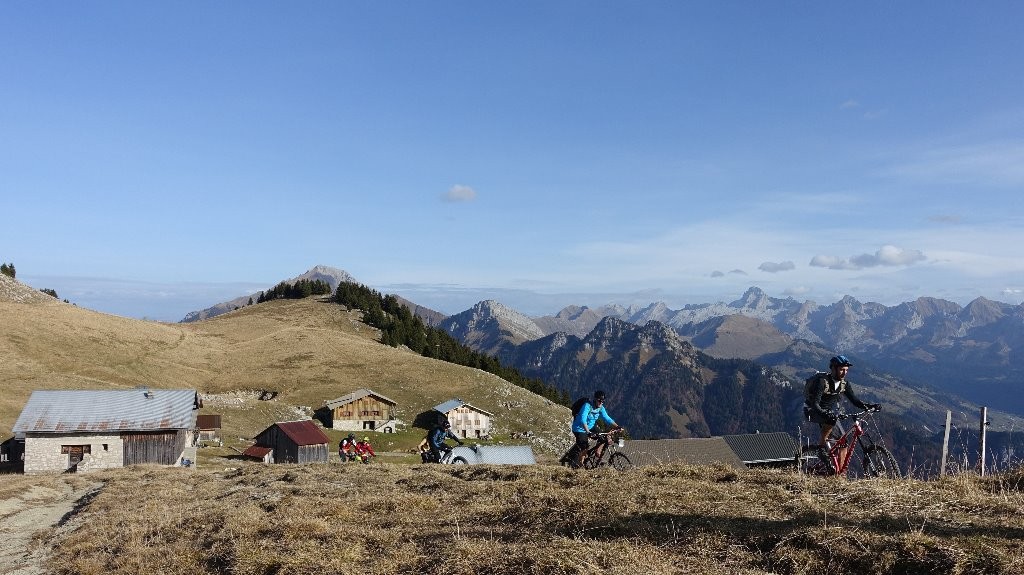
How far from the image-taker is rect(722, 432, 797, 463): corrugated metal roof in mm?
76188

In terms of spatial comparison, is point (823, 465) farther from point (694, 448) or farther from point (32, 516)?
point (694, 448)

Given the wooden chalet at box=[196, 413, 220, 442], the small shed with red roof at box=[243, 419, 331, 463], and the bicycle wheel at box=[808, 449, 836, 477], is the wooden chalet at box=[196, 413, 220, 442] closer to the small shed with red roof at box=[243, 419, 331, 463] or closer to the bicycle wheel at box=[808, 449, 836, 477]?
the small shed with red roof at box=[243, 419, 331, 463]

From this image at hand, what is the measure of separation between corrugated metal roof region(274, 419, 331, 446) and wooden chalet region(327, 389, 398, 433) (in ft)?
65.4

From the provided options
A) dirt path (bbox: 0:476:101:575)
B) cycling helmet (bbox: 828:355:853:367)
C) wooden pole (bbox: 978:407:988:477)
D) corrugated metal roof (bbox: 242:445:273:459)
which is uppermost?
cycling helmet (bbox: 828:355:853:367)

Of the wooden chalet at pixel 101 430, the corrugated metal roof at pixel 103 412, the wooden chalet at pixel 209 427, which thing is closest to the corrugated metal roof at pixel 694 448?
the wooden chalet at pixel 101 430

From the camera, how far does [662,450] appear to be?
2618 inches

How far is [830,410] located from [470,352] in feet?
442

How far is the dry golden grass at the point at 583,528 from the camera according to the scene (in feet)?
25.5

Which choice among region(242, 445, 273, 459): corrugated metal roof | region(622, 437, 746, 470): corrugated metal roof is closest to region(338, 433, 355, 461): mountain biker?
region(242, 445, 273, 459): corrugated metal roof

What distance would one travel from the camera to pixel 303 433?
68.2 metres

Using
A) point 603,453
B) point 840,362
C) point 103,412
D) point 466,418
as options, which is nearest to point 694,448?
point 466,418

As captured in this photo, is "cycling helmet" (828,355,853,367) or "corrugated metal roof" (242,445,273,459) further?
"corrugated metal roof" (242,445,273,459)

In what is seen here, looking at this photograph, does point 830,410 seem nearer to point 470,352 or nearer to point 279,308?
point 470,352

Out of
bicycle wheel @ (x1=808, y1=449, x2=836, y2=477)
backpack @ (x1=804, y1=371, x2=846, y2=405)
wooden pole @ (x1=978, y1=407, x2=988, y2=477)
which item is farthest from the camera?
wooden pole @ (x1=978, y1=407, x2=988, y2=477)
